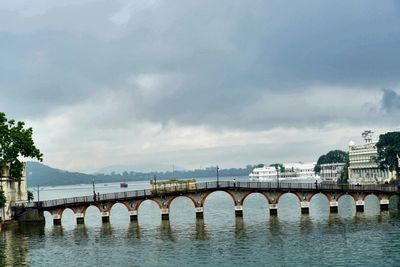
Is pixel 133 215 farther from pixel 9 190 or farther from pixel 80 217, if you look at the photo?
pixel 9 190

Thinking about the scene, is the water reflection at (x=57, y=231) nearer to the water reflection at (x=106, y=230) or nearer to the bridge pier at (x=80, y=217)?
the bridge pier at (x=80, y=217)

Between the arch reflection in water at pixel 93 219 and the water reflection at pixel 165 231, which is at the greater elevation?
the arch reflection in water at pixel 93 219

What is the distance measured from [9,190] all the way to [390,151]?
121m

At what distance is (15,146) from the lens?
10069 cm

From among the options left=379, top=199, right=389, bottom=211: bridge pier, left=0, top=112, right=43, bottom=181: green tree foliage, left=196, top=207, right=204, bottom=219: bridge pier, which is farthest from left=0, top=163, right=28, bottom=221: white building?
left=379, top=199, right=389, bottom=211: bridge pier

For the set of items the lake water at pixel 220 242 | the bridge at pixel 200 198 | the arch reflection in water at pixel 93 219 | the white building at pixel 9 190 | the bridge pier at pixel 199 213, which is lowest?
the lake water at pixel 220 242

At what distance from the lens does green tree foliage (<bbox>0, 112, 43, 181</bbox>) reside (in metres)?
99.6

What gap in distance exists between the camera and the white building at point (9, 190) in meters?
100

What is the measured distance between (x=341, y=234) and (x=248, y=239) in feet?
39.6

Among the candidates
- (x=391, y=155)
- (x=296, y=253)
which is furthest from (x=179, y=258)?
(x=391, y=155)

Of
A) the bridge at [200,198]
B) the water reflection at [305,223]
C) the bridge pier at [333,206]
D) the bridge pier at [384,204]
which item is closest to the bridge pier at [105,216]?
the bridge at [200,198]

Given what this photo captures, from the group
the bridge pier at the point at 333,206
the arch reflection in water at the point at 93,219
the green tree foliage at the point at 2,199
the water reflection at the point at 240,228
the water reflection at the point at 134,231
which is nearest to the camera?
the water reflection at the point at 240,228

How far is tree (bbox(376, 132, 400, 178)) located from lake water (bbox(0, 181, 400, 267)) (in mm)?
78776

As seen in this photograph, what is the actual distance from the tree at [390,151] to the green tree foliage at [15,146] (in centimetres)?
11319
